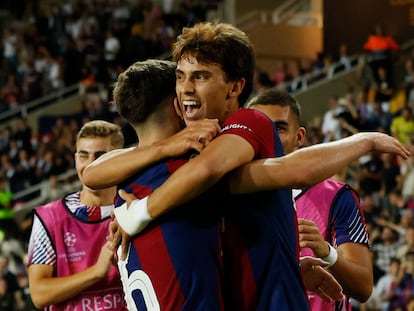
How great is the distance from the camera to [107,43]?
22.5 metres

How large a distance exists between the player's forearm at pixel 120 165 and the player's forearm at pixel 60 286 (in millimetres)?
1234

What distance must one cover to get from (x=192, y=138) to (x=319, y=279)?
914mm

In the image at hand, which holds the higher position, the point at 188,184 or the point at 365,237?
the point at 188,184

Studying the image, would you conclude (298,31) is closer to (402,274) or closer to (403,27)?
(403,27)

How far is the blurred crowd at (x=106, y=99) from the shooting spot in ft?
42.0

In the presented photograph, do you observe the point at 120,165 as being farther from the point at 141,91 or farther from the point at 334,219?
the point at 334,219

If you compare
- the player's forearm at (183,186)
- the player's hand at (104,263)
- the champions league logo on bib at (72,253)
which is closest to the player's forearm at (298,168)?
the player's forearm at (183,186)

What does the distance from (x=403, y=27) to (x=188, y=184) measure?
17.7 meters

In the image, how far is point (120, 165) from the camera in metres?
3.87

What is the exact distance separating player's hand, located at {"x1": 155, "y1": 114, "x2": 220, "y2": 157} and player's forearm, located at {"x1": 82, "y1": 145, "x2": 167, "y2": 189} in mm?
39

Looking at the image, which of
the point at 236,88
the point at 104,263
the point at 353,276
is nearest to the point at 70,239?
the point at 104,263

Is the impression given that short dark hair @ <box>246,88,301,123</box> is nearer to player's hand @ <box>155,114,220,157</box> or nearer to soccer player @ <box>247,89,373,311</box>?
soccer player @ <box>247,89,373,311</box>

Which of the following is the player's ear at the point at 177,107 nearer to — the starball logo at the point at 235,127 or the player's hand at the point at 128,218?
the starball logo at the point at 235,127

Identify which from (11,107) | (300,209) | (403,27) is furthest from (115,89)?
(11,107)
